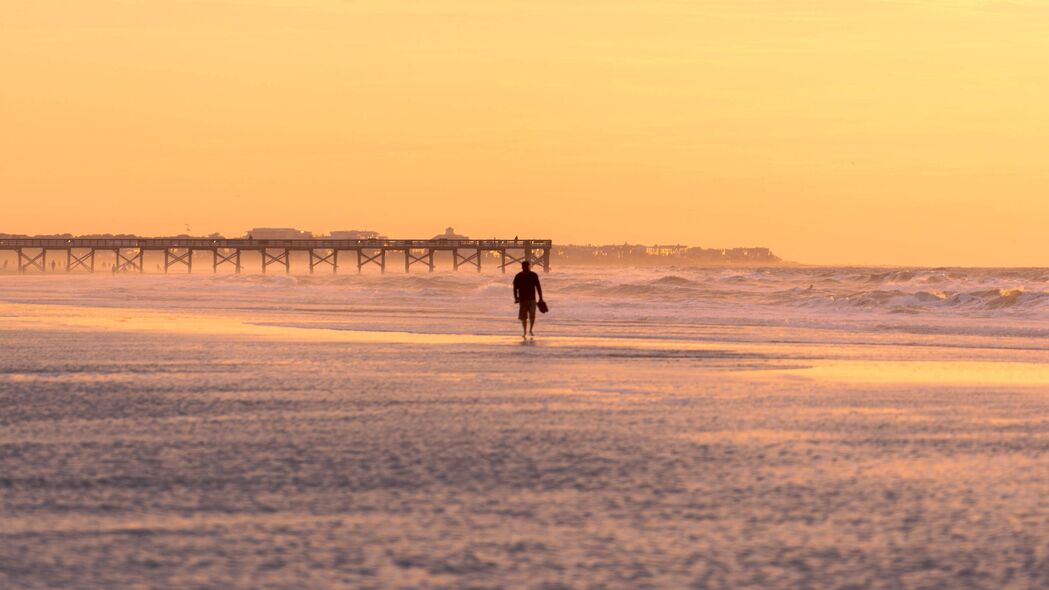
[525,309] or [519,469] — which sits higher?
[525,309]

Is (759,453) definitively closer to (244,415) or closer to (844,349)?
(244,415)

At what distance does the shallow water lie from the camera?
6.32 m

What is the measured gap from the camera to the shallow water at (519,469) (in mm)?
6320

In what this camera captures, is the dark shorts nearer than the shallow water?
No

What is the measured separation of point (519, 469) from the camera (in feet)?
29.8

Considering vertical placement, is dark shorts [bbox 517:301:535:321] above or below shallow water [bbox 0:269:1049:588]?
above

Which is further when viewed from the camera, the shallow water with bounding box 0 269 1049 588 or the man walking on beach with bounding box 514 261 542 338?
the man walking on beach with bounding box 514 261 542 338

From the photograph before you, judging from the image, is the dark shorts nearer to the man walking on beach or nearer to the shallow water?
the man walking on beach

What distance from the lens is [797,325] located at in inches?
1265

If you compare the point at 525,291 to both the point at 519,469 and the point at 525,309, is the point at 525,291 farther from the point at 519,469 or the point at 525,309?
the point at 519,469

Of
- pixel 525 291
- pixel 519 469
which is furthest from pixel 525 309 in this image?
pixel 519 469

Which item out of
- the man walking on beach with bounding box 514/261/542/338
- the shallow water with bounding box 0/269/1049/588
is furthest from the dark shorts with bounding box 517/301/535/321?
the shallow water with bounding box 0/269/1049/588

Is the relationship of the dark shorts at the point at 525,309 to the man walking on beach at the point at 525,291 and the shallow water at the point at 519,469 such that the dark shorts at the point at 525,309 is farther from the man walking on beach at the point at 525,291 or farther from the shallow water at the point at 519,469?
the shallow water at the point at 519,469

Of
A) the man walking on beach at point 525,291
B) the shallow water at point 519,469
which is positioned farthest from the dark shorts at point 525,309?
the shallow water at point 519,469
